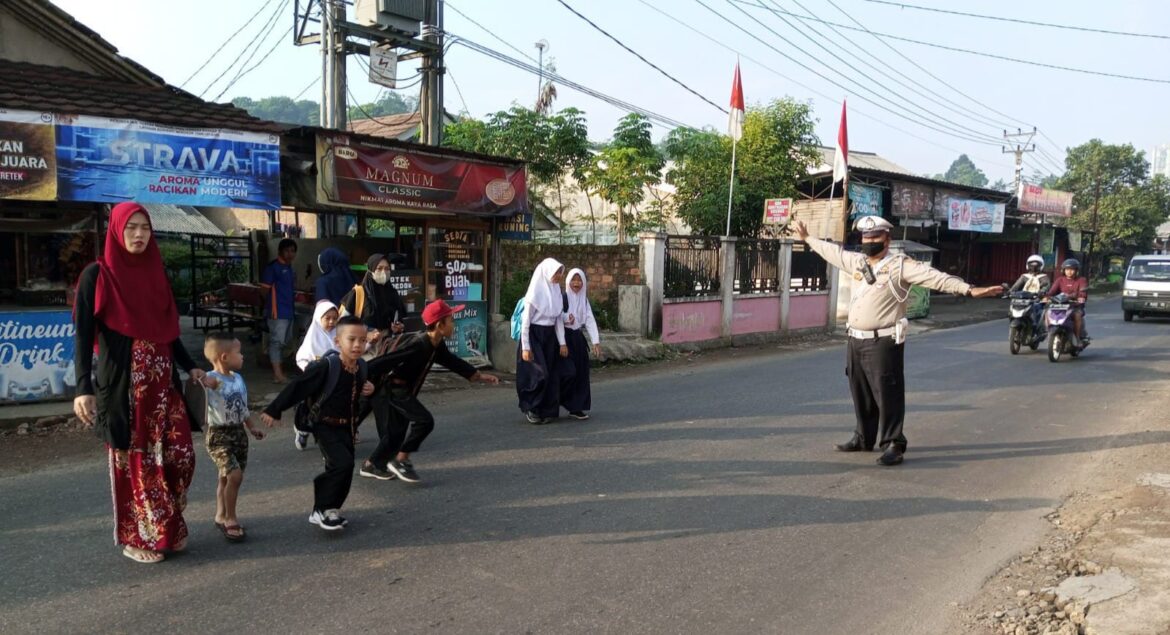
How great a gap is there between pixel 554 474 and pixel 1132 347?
14.1 m

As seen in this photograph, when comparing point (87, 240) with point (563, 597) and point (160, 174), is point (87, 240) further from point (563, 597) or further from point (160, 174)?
point (563, 597)

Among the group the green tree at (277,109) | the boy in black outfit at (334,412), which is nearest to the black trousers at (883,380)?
the boy in black outfit at (334,412)

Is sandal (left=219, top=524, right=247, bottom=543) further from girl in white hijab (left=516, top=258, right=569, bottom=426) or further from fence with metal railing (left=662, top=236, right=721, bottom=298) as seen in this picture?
fence with metal railing (left=662, top=236, right=721, bottom=298)

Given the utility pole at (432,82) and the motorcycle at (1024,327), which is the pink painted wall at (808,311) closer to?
the motorcycle at (1024,327)

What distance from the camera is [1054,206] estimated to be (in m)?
33.6

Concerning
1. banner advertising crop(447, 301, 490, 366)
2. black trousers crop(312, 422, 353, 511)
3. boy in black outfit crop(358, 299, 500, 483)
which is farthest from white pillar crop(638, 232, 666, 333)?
black trousers crop(312, 422, 353, 511)

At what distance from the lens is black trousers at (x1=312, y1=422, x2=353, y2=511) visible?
4438mm

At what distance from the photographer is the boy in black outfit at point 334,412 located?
14.5 feet

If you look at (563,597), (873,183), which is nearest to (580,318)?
(563,597)

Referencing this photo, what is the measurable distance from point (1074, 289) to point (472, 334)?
966 cm

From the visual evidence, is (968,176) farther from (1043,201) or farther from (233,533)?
(233,533)

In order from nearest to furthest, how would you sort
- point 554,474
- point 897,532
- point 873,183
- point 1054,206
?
point 897,532 < point 554,474 < point 873,183 < point 1054,206

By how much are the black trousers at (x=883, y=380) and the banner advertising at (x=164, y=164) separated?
6.26 metres

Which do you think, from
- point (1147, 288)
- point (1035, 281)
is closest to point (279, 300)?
point (1035, 281)
